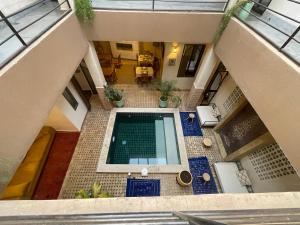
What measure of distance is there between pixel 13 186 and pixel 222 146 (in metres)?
7.59

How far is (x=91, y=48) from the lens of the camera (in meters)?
5.74

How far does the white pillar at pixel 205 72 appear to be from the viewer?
601 centimetres

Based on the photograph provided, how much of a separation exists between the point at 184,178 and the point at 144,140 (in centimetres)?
237

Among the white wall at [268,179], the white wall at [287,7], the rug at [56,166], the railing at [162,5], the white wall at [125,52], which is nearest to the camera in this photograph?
the white wall at [268,179]

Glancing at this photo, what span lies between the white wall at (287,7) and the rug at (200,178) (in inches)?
219

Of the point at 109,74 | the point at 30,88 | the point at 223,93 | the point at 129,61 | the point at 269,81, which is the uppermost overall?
the point at 129,61

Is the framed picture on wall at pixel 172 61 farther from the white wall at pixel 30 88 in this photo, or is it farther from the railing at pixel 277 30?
the white wall at pixel 30 88

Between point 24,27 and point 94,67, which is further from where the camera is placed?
point 94,67

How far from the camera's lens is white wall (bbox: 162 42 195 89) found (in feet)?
23.9

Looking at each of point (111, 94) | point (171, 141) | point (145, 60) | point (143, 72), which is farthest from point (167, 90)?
point (145, 60)

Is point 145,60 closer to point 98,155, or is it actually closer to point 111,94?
point 111,94

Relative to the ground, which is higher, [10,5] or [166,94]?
[10,5]

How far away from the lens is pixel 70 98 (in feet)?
20.4

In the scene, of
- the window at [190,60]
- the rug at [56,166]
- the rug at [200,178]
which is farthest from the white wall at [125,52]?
the rug at [200,178]
